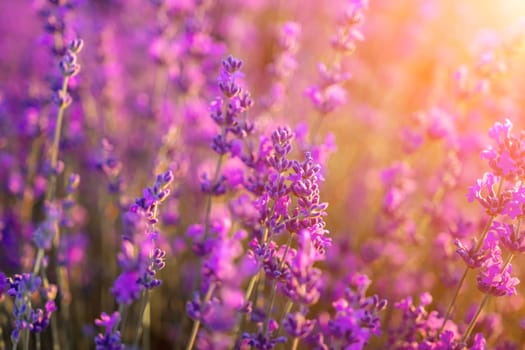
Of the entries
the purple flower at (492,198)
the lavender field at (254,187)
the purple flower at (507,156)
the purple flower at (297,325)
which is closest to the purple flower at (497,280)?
the lavender field at (254,187)

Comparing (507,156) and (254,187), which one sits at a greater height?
(507,156)

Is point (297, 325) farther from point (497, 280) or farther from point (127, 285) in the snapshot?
point (497, 280)

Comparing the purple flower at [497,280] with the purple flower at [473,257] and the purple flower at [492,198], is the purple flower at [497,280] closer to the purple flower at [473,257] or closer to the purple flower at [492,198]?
the purple flower at [473,257]

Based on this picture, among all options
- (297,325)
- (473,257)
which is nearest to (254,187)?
(297,325)

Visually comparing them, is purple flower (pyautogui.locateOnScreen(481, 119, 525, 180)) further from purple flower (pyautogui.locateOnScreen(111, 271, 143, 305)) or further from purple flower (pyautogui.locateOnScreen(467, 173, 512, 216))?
purple flower (pyautogui.locateOnScreen(111, 271, 143, 305))

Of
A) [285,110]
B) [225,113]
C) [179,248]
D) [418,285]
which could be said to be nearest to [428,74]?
[285,110]

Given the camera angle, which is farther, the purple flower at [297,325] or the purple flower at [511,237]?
the purple flower at [511,237]

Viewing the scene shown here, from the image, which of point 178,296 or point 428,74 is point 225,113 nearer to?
point 178,296

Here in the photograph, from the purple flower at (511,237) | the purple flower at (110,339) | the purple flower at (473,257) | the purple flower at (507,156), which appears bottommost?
the purple flower at (110,339)
